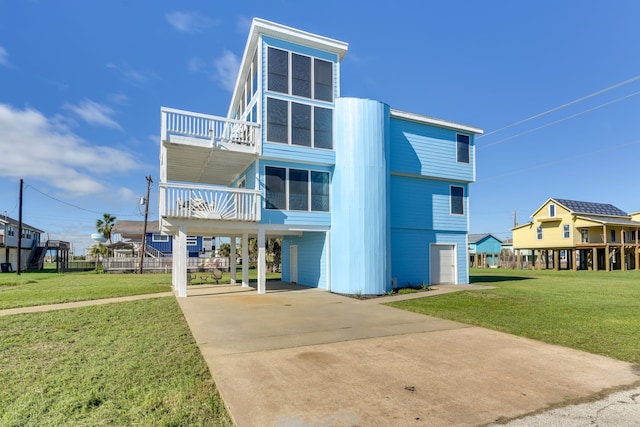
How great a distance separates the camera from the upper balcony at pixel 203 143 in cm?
1230

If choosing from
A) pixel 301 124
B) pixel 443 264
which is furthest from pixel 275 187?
pixel 443 264

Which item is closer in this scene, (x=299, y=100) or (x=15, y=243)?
(x=299, y=100)

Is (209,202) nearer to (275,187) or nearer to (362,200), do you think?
(275,187)

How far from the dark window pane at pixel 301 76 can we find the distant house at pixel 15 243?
36624 millimetres

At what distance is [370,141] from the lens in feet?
44.3

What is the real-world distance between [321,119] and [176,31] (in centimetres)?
612

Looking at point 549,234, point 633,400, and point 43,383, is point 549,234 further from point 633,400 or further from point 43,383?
point 43,383

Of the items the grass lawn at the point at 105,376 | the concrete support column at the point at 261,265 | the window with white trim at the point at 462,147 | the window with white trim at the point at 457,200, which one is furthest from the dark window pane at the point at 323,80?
the grass lawn at the point at 105,376

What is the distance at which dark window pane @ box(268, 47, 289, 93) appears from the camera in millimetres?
13469

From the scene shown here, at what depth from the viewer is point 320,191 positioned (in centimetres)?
1440

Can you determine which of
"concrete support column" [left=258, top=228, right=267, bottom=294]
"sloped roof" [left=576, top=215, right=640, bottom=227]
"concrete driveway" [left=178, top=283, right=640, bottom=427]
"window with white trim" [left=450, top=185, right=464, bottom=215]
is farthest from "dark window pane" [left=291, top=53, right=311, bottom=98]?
"sloped roof" [left=576, top=215, right=640, bottom=227]

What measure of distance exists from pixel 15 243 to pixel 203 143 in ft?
124

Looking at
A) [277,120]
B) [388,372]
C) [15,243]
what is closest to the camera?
[388,372]

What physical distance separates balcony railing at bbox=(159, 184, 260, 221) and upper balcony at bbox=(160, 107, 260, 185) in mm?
1434
